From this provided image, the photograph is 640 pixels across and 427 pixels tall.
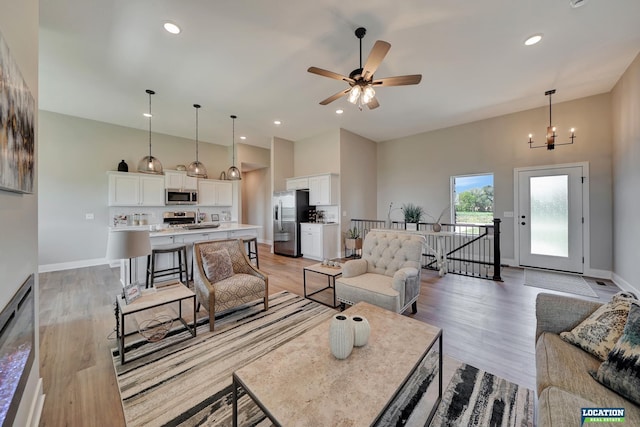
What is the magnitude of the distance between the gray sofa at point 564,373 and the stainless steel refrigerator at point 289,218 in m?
5.15

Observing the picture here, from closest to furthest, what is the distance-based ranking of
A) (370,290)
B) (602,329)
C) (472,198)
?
(602,329) → (370,290) → (472,198)

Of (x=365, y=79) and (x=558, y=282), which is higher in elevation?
(x=365, y=79)

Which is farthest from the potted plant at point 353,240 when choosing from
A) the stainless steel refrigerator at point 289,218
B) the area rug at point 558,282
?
the area rug at point 558,282

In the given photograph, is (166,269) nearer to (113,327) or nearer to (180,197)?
(113,327)

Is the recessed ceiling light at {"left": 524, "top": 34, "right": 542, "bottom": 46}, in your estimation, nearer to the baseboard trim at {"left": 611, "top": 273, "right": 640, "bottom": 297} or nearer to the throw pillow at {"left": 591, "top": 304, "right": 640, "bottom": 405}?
the throw pillow at {"left": 591, "top": 304, "right": 640, "bottom": 405}

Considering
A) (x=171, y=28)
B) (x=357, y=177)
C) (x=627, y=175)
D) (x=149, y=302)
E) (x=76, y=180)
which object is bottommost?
(x=149, y=302)

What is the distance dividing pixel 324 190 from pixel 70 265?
592 centimetres

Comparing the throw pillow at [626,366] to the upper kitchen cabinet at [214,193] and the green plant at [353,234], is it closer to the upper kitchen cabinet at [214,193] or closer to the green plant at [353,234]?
the green plant at [353,234]

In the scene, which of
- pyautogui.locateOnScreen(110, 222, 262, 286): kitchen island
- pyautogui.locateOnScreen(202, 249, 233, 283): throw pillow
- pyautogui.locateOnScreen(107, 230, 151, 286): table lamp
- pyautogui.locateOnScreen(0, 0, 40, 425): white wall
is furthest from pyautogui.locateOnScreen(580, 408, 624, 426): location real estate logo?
pyautogui.locateOnScreen(110, 222, 262, 286): kitchen island

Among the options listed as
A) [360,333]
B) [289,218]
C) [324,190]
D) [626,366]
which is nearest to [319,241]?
[289,218]

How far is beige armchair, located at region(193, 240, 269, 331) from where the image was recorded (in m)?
2.64

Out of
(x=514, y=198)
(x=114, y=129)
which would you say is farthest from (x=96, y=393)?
(x=514, y=198)

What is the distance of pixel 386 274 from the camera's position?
9.91 ft

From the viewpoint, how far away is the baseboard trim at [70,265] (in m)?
4.93
